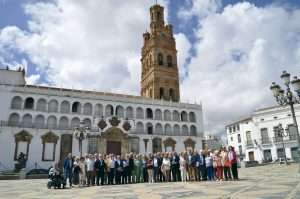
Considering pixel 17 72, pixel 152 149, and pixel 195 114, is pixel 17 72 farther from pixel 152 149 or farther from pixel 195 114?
pixel 195 114

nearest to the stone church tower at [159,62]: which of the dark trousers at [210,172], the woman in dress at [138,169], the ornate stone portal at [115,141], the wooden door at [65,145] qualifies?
the ornate stone portal at [115,141]

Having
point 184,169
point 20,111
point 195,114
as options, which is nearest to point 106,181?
point 184,169

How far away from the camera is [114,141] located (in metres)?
39.5

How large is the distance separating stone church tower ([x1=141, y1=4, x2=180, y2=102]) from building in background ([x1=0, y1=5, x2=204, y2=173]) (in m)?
0.24

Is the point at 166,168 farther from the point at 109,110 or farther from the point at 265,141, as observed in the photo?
the point at 265,141

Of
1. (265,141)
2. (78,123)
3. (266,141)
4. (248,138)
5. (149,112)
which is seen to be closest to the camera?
(78,123)

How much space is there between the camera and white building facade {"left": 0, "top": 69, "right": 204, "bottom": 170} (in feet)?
112

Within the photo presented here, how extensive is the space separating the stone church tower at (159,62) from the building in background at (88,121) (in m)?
0.24

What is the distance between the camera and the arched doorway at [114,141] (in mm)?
38594

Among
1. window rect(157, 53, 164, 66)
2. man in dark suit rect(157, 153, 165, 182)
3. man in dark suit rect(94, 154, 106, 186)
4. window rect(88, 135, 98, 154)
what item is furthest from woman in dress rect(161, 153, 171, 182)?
window rect(157, 53, 164, 66)

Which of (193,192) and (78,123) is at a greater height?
(78,123)

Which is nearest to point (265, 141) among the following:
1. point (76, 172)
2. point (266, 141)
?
point (266, 141)

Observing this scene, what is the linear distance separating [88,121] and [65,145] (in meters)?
5.02

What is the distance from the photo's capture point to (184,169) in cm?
1488
